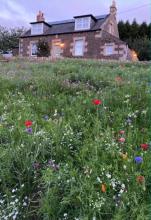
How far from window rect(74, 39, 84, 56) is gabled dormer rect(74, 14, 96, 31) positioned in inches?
62.3

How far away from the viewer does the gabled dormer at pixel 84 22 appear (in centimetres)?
3276

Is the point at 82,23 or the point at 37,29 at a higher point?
the point at 82,23

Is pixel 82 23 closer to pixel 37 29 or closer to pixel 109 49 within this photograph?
pixel 109 49

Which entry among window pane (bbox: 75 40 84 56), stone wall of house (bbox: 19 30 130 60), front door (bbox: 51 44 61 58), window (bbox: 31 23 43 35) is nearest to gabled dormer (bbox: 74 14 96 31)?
stone wall of house (bbox: 19 30 130 60)

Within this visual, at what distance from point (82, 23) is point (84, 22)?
31 cm

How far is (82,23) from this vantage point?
33188 mm

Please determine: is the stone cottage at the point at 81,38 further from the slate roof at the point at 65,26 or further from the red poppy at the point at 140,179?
the red poppy at the point at 140,179

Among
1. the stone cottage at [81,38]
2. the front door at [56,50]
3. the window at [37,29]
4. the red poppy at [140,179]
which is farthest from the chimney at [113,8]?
the red poppy at [140,179]

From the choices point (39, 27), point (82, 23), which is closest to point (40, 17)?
point (39, 27)

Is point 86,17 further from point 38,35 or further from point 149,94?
point 149,94

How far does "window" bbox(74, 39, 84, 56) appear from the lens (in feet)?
106

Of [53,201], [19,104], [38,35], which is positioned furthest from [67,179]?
[38,35]

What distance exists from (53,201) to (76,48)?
3137 cm

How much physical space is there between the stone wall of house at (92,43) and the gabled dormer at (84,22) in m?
0.88
